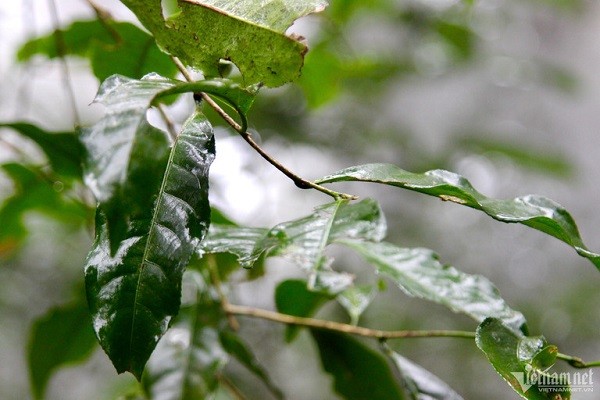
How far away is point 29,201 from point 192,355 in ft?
1.32

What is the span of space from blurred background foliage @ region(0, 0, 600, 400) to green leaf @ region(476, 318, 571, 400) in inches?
29.9

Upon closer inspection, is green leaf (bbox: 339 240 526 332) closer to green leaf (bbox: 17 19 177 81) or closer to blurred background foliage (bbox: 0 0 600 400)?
green leaf (bbox: 17 19 177 81)

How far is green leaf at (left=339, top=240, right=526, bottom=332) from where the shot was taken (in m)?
0.61

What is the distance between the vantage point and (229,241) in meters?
0.60

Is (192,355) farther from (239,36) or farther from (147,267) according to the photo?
(239,36)

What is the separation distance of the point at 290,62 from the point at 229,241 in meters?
0.21

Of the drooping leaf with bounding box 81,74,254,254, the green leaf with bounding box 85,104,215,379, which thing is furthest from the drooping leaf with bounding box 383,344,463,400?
the drooping leaf with bounding box 81,74,254,254

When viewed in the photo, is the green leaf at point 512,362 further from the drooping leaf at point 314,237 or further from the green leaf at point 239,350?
the green leaf at point 239,350

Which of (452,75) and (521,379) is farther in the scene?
(452,75)

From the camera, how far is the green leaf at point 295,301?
2.70 ft

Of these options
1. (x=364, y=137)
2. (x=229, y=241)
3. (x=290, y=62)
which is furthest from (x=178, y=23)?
(x=364, y=137)

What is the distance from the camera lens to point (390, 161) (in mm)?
1918

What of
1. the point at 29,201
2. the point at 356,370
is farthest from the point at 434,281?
the point at 29,201

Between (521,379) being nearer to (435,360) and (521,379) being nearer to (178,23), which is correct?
(178,23)
